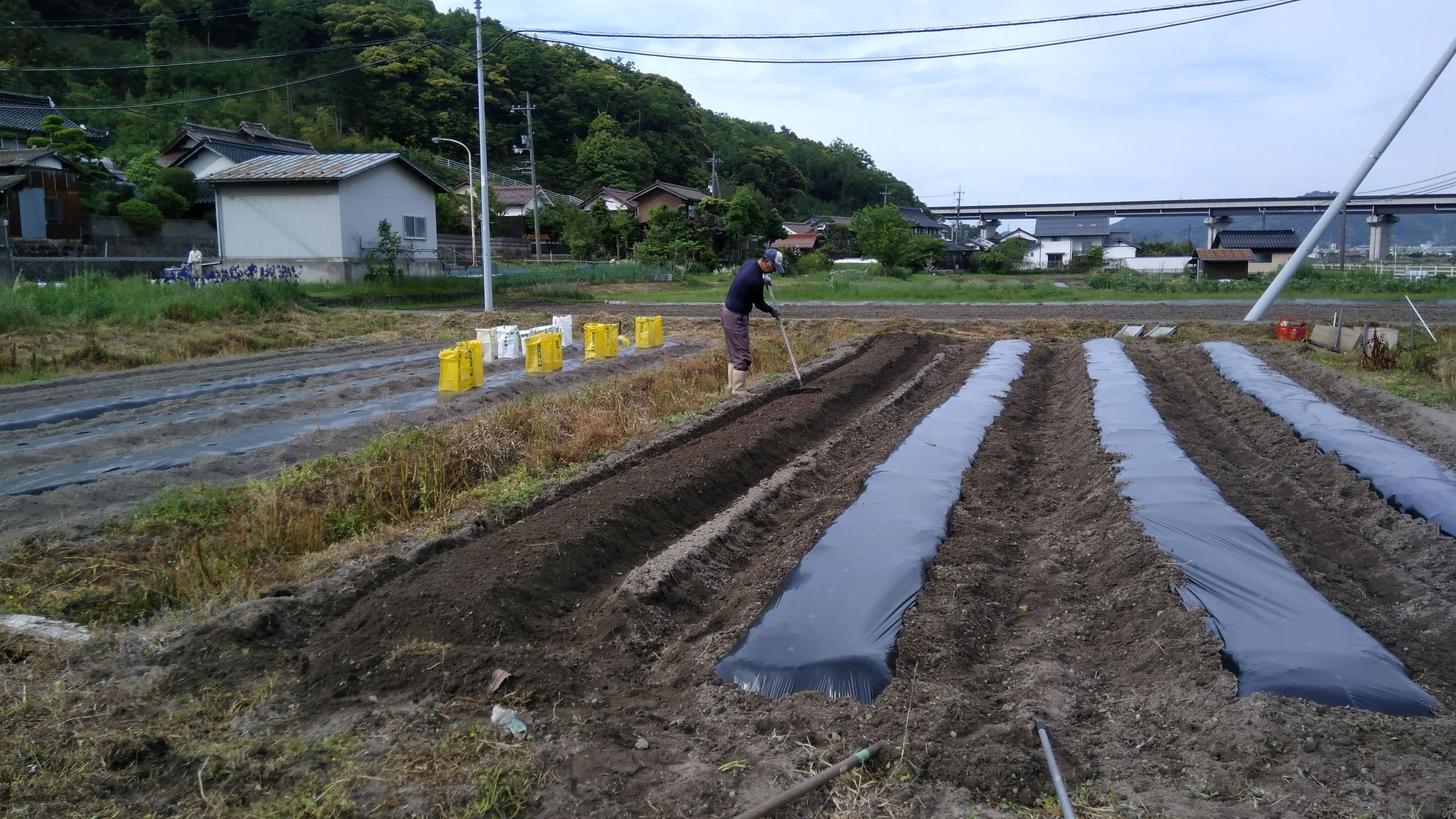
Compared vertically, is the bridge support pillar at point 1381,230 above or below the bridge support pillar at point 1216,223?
below

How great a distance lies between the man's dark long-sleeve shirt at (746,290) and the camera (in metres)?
10.0

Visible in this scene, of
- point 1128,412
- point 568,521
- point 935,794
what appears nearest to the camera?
point 935,794

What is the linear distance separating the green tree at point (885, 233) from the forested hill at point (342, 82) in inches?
709

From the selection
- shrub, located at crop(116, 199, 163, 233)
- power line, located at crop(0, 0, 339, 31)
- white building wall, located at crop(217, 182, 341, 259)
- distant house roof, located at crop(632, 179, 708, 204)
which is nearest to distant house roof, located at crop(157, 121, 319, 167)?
shrub, located at crop(116, 199, 163, 233)

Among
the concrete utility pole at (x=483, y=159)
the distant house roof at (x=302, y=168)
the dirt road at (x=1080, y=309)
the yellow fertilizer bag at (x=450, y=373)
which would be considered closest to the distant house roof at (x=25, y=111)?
the distant house roof at (x=302, y=168)

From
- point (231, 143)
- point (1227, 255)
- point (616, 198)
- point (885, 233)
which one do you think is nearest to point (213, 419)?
point (231, 143)

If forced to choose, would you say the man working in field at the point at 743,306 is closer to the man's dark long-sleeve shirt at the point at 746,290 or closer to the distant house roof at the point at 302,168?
the man's dark long-sleeve shirt at the point at 746,290

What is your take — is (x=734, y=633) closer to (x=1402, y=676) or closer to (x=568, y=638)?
(x=568, y=638)

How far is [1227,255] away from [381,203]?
45186 mm

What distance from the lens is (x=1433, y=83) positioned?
16.0 metres

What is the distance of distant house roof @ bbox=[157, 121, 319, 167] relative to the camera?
105ft

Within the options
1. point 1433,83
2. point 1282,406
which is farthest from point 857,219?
point 1282,406

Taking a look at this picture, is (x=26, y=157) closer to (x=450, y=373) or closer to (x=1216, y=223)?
(x=450, y=373)

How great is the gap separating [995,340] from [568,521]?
13282mm
